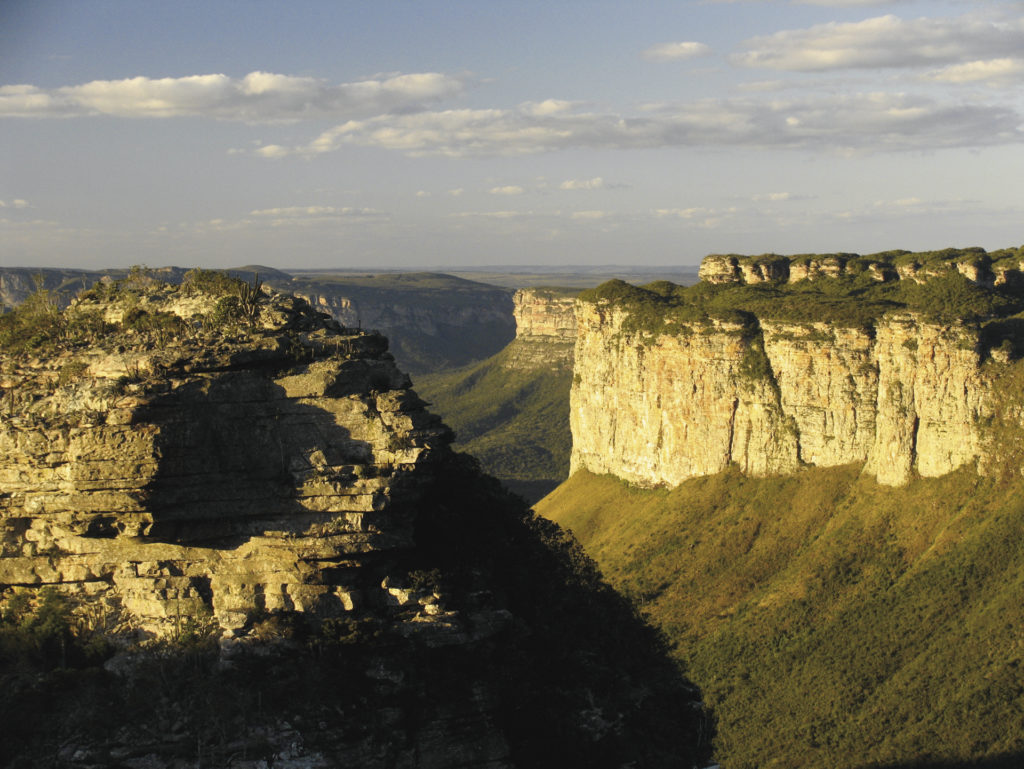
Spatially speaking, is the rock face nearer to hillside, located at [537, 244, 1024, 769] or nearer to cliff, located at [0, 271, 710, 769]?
hillside, located at [537, 244, 1024, 769]

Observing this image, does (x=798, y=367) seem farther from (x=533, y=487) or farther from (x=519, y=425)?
(x=519, y=425)

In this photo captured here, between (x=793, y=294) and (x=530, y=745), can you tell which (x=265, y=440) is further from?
(x=793, y=294)

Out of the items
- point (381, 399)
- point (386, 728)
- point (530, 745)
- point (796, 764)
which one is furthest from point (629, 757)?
point (796, 764)

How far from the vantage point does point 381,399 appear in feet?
93.0

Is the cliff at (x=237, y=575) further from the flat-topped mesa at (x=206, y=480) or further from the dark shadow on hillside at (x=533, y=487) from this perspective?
the dark shadow on hillside at (x=533, y=487)

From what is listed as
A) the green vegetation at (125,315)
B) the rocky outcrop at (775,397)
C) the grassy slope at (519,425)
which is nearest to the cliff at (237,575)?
the green vegetation at (125,315)

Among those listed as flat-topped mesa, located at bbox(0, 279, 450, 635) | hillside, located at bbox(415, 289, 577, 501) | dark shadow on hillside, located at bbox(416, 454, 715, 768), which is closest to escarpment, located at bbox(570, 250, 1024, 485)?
dark shadow on hillside, located at bbox(416, 454, 715, 768)

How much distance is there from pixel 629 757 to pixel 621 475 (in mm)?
63285

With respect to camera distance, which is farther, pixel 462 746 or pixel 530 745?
pixel 530 745

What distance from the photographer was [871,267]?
92688 millimetres

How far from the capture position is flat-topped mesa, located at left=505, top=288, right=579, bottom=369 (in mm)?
189375

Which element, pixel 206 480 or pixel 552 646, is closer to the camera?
pixel 206 480

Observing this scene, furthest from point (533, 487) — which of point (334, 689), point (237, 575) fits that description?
point (334, 689)

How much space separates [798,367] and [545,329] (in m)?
117
